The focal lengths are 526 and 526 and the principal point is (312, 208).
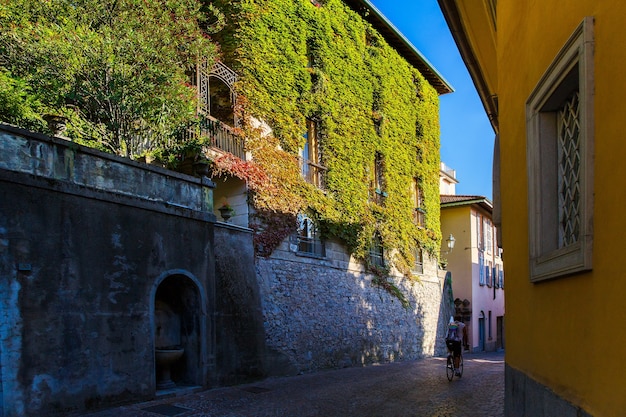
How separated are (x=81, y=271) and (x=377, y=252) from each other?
1471 centimetres

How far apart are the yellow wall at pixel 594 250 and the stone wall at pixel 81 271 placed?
6.18 m

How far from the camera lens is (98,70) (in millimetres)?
10219

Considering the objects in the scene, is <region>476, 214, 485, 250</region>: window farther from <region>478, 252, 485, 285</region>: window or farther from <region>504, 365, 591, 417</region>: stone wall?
<region>504, 365, 591, 417</region>: stone wall

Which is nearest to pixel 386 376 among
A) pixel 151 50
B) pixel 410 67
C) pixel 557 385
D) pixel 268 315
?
pixel 268 315

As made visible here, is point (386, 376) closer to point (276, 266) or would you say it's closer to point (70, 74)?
point (276, 266)

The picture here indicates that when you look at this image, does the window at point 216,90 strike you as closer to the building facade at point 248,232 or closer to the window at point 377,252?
the building facade at point 248,232

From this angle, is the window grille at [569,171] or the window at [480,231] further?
the window at [480,231]

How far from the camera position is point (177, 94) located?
1120 centimetres

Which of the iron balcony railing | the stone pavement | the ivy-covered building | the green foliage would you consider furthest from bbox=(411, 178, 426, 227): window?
the iron balcony railing

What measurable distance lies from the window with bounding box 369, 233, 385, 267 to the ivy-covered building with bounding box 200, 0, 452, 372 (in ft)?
0.16

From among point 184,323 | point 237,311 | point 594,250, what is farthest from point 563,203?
point 237,311

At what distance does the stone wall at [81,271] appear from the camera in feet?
24.2

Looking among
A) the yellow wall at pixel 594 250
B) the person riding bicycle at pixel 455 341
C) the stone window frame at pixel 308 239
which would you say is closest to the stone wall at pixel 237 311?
the stone window frame at pixel 308 239

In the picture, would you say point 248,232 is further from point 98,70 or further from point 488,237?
point 488,237
